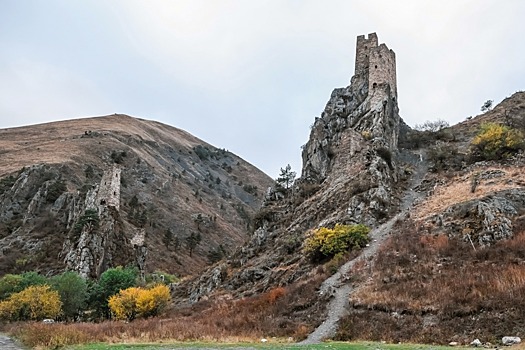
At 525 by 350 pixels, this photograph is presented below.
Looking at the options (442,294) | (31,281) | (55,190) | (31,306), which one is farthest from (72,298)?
(55,190)

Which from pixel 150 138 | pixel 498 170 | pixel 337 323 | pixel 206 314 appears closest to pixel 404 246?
pixel 337 323

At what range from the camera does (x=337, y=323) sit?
21.8 m

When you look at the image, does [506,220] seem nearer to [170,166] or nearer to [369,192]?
[369,192]

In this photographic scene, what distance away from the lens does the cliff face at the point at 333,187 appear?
37.2 metres

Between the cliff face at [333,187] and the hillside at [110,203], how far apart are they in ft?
96.0

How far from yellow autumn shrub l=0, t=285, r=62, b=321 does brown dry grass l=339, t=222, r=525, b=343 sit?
102 feet

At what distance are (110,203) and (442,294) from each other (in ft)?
215

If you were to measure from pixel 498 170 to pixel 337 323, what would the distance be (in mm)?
24357

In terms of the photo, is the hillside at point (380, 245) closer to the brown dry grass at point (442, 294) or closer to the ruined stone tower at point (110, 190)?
the brown dry grass at point (442, 294)

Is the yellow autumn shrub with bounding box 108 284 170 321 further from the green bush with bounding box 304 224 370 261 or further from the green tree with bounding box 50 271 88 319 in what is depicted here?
the green bush with bounding box 304 224 370 261

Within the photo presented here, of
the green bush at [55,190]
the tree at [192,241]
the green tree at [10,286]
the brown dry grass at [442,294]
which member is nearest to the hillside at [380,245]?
the brown dry grass at [442,294]

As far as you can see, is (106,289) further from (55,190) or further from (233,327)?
(55,190)

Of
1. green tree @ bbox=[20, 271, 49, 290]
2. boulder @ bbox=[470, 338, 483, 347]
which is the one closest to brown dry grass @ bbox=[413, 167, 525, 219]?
boulder @ bbox=[470, 338, 483, 347]

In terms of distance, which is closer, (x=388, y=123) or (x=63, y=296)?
(x=63, y=296)
